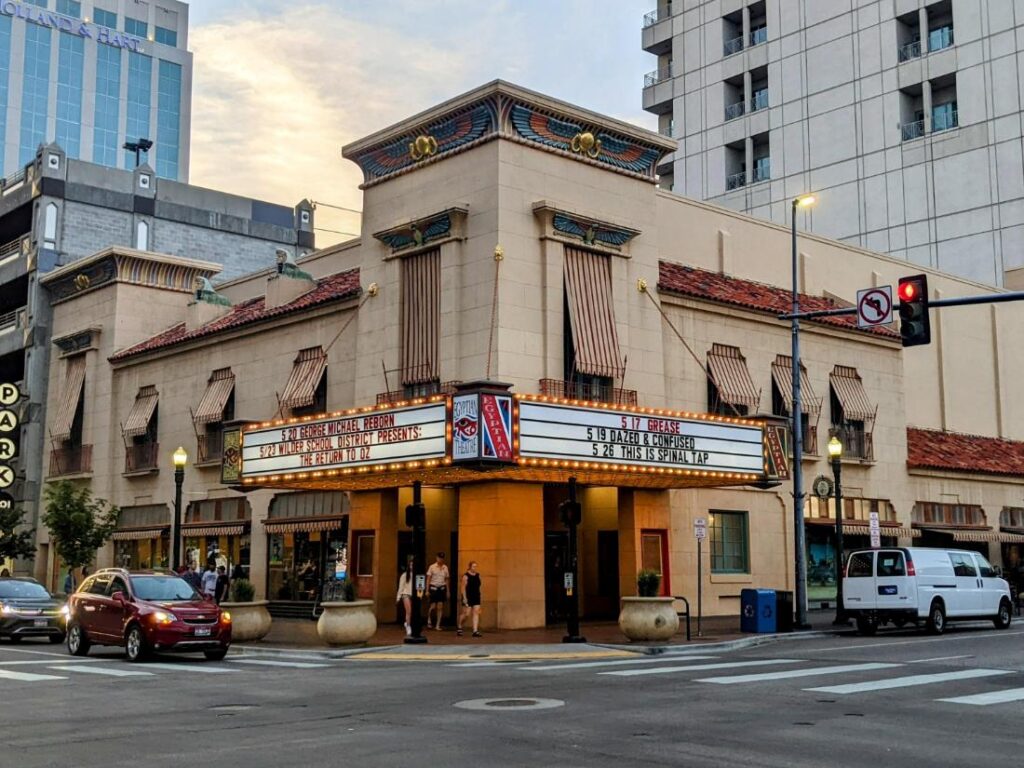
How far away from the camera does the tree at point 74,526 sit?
39281mm

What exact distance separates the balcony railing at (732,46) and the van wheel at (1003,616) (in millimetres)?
51173

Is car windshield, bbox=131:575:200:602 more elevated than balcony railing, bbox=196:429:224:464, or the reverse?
balcony railing, bbox=196:429:224:464

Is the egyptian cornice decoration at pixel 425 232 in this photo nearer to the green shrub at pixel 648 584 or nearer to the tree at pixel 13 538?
the green shrub at pixel 648 584

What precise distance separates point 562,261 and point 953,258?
1467 inches

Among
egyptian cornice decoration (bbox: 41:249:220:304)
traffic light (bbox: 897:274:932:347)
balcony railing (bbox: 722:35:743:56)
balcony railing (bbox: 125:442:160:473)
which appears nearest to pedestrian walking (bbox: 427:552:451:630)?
traffic light (bbox: 897:274:932:347)

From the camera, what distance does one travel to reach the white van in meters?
27.4

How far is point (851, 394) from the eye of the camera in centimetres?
3894

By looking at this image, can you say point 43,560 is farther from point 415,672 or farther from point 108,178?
point 415,672

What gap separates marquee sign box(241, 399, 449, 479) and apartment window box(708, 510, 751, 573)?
438 inches

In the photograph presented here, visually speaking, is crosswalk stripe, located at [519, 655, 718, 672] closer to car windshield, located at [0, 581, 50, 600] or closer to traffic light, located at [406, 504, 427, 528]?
traffic light, located at [406, 504, 427, 528]

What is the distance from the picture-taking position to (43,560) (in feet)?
151

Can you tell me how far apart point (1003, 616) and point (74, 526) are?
93.5 ft

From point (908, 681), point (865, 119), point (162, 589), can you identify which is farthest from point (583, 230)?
point (865, 119)

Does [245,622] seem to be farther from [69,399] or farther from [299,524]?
[69,399]
